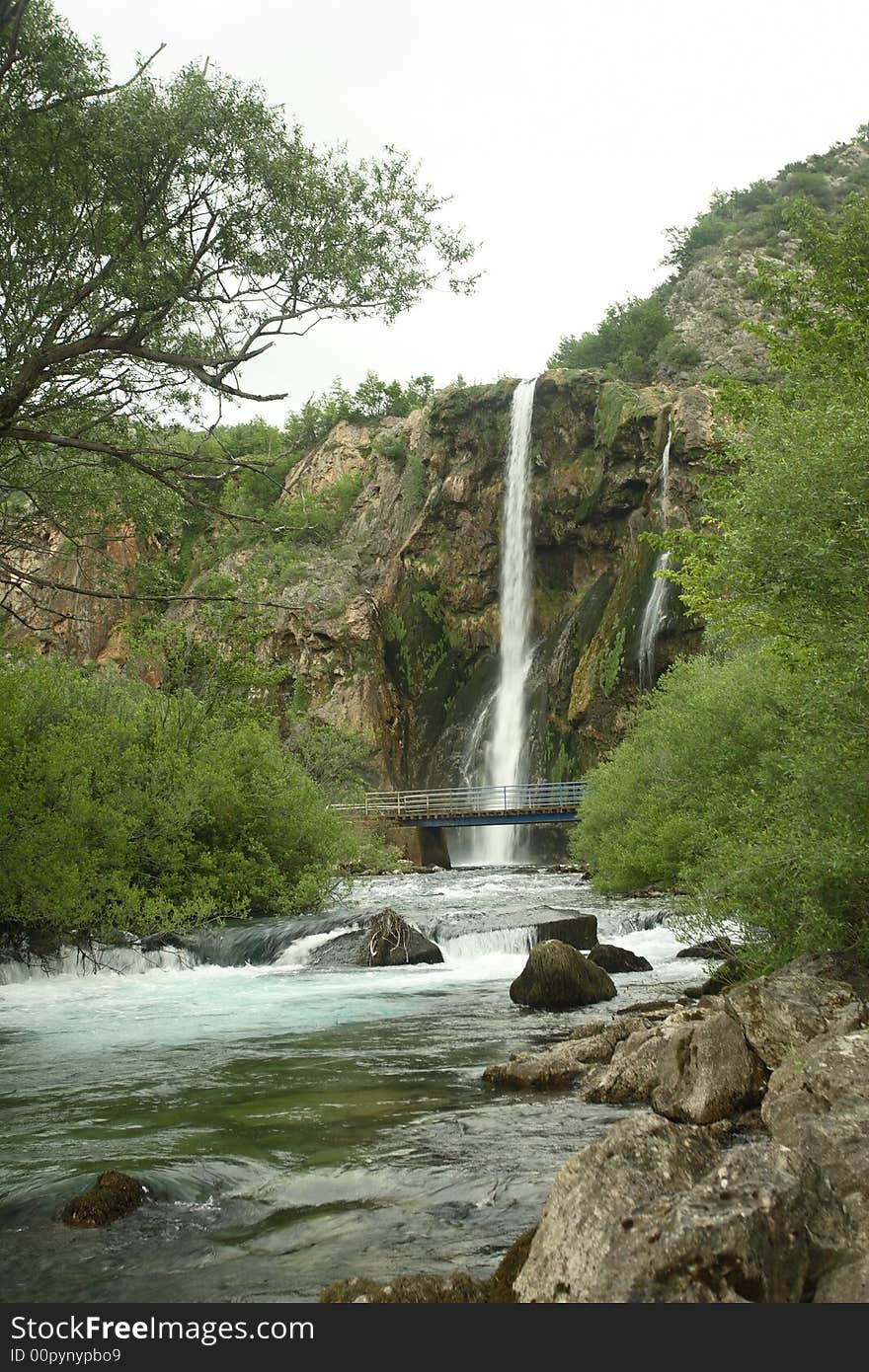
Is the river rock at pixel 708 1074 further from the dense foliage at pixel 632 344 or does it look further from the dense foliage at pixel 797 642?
the dense foliage at pixel 632 344

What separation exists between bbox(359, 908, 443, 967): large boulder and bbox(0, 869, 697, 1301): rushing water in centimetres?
189

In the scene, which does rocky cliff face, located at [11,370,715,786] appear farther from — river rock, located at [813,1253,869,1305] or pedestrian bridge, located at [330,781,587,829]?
river rock, located at [813,1253,869,1305]

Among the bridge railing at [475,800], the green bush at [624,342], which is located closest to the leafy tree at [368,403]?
the green bush at [624,342]

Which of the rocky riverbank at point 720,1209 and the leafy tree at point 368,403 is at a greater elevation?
the leafy tree at point 368,403

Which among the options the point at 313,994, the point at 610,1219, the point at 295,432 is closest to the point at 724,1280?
the point at 610,1219

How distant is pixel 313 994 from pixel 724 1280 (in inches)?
519

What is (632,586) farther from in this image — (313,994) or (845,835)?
(845,835)

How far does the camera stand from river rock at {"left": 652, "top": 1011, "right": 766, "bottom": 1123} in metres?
8.38

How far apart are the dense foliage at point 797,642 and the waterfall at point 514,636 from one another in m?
28.6

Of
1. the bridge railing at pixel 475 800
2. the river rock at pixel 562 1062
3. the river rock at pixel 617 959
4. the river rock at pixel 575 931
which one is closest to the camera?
the river rock at pixel 562 1062

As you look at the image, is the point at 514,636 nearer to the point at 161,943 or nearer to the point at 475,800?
the point at 475,800

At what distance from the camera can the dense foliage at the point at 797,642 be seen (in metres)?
11.1

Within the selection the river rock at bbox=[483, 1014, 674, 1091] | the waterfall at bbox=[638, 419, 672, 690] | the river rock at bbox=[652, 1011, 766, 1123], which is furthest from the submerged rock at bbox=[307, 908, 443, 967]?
the waterfall at bbox=[638, 419, 672, 690]

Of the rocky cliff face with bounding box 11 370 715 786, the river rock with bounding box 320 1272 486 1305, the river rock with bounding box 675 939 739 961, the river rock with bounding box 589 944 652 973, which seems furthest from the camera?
the rocky cliff face with bounding box 11 370 715 786
